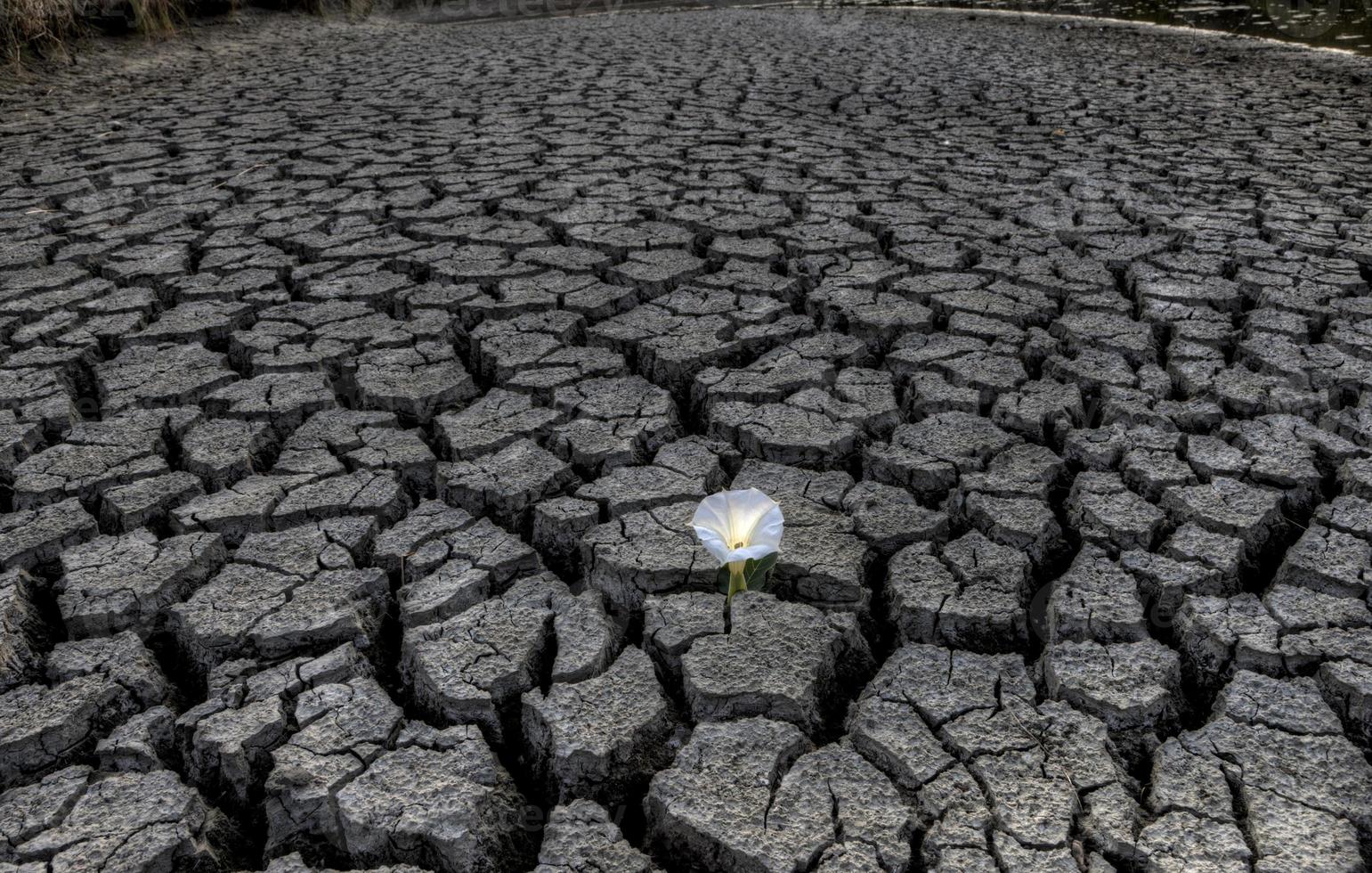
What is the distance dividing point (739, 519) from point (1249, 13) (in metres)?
12.0

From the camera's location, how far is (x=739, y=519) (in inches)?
66.3

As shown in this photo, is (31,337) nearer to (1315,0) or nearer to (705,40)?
(705,40)

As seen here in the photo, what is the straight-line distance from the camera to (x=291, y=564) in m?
1.85

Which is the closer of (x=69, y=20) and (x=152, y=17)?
(x=69, y=20)

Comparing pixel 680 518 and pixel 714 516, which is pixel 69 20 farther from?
pixel 714 516

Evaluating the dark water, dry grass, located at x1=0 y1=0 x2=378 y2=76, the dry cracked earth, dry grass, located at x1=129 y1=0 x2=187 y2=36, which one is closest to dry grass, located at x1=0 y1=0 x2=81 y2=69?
dry grass, located at x1=0 y1=0 x2=378 y2=76

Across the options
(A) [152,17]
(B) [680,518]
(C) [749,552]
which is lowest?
(B) [680,518]

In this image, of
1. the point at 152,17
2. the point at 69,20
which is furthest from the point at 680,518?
the point at 152,17

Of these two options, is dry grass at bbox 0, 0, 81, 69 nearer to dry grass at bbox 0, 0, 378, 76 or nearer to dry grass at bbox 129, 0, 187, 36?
dry grass at bbox 0, 0, 378, 76

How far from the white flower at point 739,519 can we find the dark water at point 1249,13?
8924mm

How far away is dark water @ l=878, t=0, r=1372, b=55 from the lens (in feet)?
30.0

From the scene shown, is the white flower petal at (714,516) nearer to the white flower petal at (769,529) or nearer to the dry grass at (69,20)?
the white flower petal at (769,529)

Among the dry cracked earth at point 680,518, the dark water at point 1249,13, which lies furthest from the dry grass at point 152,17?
the dark water at point 1249,13

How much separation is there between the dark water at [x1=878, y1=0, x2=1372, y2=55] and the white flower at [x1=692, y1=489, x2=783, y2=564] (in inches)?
351
